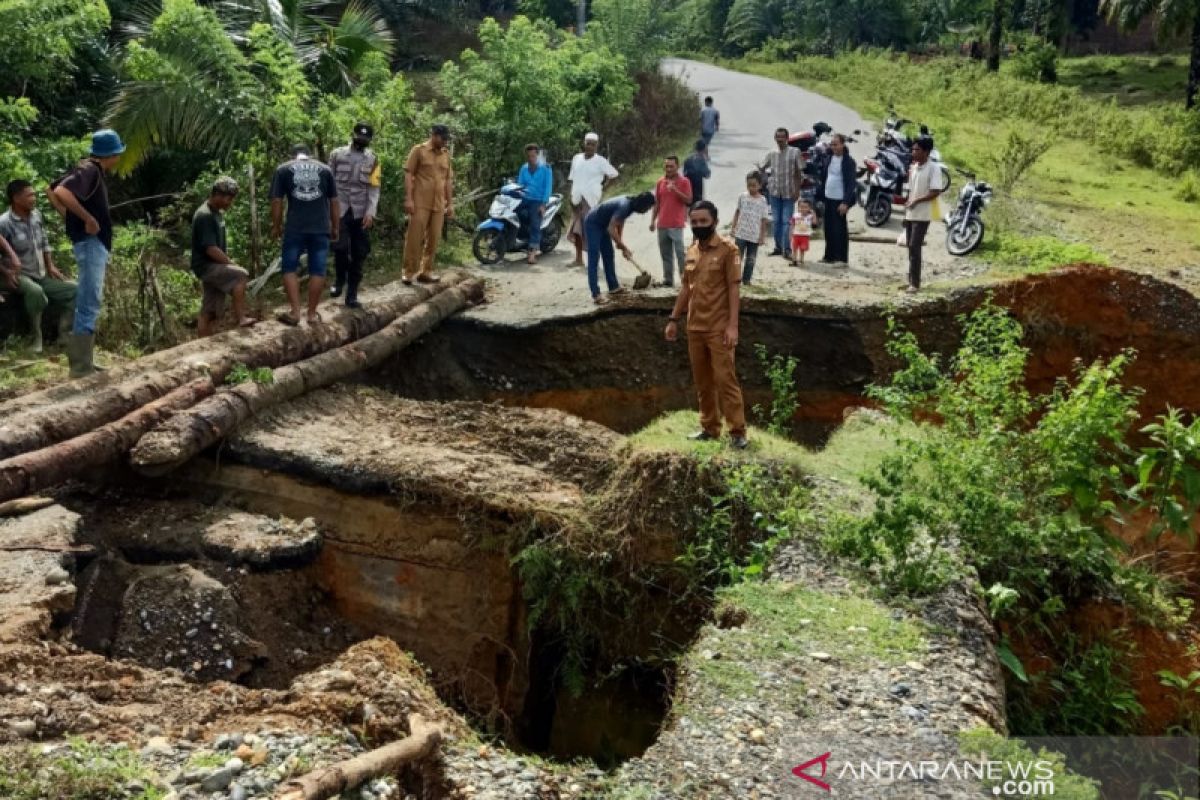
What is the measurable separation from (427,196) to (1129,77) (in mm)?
25921

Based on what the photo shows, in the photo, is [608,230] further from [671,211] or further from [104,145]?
[104,145]

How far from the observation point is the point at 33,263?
9531 mm

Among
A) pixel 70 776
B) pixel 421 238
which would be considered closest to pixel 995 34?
pixel 421 238

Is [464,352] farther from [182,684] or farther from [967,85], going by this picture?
[967,85]

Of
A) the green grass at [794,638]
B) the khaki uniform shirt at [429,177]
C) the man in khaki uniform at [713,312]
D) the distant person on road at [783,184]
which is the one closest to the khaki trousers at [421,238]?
the khaki uniform shirt at [429,177]

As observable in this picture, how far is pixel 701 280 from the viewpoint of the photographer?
7.82 m

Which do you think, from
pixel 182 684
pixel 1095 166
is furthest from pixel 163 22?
pixel 1095 166

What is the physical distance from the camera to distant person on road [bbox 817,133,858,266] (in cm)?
1262

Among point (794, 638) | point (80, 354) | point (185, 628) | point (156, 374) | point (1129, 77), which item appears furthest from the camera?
point (1129, 77)

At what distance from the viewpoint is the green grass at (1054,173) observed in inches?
533

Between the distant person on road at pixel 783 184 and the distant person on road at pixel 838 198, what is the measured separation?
36 cm

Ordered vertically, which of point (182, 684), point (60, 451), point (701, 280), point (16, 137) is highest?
point (16, 137)

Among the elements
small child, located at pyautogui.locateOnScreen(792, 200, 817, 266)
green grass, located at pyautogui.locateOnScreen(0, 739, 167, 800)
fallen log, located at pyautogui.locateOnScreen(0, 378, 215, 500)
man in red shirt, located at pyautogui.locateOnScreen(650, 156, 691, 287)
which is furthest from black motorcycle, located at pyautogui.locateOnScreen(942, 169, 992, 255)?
green grass, located at pyautogui.locateOnScreen(0, 739, 167, 800)

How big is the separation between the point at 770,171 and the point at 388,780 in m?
9.52
